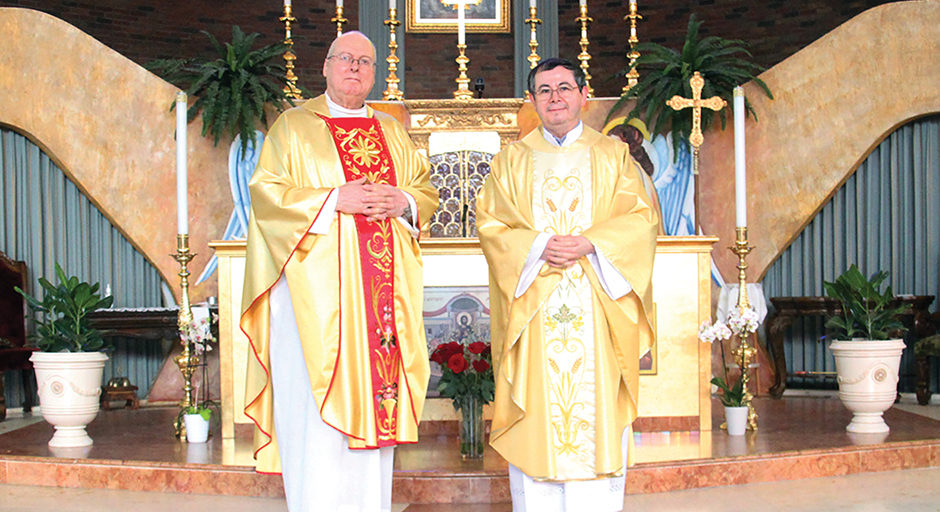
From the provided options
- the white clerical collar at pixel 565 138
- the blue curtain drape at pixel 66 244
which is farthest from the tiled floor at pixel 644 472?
the blue curtain drape at pixel 66 244

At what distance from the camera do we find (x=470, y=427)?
4949mm

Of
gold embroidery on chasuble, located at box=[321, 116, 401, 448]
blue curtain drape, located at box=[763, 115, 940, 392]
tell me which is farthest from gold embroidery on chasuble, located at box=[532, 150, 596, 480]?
blue curtain drape, located at box=[763, 115, 940, 392]

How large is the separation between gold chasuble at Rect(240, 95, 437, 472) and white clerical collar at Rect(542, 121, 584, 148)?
1.93ft

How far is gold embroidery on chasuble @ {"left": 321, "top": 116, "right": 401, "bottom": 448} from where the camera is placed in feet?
12.9

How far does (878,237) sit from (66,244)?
685 centimetres

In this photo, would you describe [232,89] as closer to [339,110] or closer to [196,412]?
[196,412]

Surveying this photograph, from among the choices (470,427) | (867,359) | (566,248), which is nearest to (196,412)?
(470,427)

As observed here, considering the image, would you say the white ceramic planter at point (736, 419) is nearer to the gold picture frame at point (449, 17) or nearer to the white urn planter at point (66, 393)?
the white urn planter at point (66, 393)

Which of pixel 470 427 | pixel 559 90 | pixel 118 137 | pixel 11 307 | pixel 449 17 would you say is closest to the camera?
pixel 559 90

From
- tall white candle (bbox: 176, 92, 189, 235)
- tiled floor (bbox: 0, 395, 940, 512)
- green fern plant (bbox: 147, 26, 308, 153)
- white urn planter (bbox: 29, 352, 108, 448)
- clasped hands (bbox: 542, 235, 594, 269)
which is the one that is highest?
green fern plant (bbox: 147, 26, 308, 153)

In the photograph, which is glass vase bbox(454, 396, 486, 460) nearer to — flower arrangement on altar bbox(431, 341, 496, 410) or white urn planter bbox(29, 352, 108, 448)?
flower arrangement on altar bbox(431, 341, 496, 410)

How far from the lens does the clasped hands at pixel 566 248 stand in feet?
12.1

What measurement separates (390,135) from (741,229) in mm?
2466

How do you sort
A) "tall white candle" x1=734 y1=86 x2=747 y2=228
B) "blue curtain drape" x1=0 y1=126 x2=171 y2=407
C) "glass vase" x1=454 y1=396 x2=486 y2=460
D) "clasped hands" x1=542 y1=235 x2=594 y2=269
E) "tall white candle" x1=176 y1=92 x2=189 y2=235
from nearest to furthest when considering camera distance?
"clasped hands" x1=542 y1=235 x2=594 y2=269 < "glass vase" x1=454 y1=396 x2=486 y2=460 < "tall white candle" x1=176 y1=92 x2=189 y2=235 < "tall white candle" x1=734 y1=86 x2=747 y2=228 < "blue curtain drape" x1=0 y1=126 x2=171 y2=407
